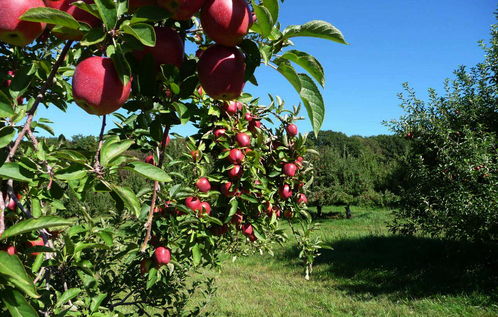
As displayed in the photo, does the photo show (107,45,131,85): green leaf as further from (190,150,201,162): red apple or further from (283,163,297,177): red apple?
(283,163,297,177): red apple

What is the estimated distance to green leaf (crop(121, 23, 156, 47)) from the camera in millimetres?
548

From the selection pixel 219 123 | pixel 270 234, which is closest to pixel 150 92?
pixel 219 123

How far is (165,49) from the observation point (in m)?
0.65

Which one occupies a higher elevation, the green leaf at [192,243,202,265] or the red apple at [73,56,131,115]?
the red apple at [73,56,131,115]

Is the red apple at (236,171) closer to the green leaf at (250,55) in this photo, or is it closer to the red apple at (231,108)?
the red apple at (231,108)

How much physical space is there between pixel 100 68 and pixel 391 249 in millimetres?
8355

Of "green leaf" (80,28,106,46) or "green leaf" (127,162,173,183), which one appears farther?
"green leaf" (127,162,173,183)

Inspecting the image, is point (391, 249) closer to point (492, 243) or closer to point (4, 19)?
point (492, 243)

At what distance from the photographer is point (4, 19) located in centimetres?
59

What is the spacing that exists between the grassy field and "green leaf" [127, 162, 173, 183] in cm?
438

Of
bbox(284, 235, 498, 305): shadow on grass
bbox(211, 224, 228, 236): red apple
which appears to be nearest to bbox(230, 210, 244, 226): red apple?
bbox(211, 224, 228, 236): red apple

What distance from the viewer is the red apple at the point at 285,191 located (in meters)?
2.02

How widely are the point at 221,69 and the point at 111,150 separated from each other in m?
0.28

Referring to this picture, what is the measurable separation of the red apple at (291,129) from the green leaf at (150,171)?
53.2 inches
